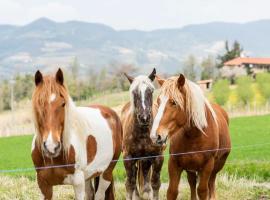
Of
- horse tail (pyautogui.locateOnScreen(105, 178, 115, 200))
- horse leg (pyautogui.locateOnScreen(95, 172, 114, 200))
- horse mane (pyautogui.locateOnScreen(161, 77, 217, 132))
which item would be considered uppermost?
horse mane (pyautogui.locateOnScreen(161, 77, 217, 132))

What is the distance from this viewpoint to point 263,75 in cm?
6381

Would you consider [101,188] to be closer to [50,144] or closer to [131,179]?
[131,179]

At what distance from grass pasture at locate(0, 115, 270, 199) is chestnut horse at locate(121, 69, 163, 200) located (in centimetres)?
74

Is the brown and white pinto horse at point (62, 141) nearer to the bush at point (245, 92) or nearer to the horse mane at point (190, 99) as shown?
the horse mane at point (190, 99)

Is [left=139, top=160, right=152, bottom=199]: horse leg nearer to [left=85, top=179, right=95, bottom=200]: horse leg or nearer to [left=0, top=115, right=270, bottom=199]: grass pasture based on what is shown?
[left=0, top=115, right=270, bottom=199]: grass pasture

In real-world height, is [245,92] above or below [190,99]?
below

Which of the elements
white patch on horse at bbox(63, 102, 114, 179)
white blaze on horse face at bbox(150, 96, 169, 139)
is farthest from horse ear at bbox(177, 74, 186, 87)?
white patch on horse at bbox(63, 102, 114, 179)

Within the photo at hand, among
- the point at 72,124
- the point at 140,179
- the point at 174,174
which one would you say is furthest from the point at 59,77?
the point at 140,179

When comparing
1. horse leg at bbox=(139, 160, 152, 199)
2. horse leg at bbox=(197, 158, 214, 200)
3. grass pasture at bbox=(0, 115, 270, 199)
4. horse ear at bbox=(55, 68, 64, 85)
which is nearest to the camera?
horse ear at bbox=(55, 68, 64, 85)

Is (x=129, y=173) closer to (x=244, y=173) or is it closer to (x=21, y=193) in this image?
(x=21, y=193)

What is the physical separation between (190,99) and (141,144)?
154 centimetres

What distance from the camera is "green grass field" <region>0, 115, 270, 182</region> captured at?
13.0 m

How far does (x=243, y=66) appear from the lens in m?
95.1

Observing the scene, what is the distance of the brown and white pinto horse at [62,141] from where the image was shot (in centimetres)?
Result: 549
